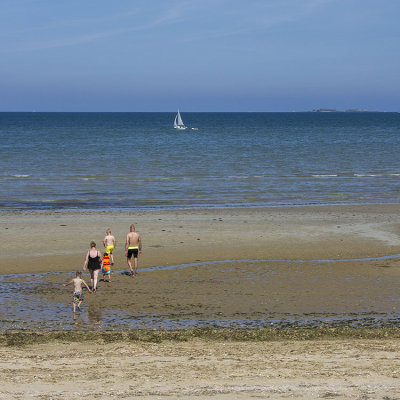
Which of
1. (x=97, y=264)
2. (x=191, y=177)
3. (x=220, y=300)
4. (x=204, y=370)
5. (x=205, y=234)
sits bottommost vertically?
(x=220, y=300)

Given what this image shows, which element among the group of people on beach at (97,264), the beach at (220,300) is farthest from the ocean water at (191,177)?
the group of people on beach at (97,264)

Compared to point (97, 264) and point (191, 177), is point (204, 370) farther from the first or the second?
point (191, 177)

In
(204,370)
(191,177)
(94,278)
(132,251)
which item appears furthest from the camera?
(191,177)

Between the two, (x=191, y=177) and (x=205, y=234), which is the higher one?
(x=191, y=177)

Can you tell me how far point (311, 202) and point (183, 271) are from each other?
17381mm

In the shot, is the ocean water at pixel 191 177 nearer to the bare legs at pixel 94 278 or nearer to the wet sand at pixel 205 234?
the wet sand at pixel 205 234

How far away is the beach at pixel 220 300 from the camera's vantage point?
35.5ft

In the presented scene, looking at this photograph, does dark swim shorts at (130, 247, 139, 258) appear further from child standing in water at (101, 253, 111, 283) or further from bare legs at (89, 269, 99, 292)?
bare legs at (89, 269, 99, 292)

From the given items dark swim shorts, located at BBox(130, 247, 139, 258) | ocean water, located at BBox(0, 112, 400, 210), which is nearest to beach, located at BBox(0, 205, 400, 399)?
dark swim shorts, located at BBox(130, 247, 139, 258)

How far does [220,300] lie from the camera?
56.1 feet

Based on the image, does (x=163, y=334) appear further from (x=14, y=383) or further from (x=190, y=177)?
(x=190, y=177)

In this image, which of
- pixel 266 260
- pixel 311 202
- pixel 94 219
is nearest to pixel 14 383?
pixel 266 260

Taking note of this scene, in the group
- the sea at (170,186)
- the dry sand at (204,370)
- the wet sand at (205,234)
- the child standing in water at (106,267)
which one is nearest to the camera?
→ the dry sand at (204,370)

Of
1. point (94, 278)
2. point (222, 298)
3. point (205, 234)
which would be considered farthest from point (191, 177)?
point (222, 298)
